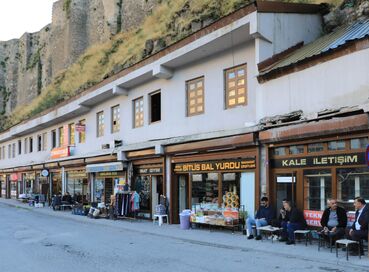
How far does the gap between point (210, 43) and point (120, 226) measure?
8.00m

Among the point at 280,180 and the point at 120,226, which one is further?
the point at 120,226

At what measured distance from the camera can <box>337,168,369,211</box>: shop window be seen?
39.4 ft

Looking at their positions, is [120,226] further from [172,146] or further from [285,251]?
[285,251]

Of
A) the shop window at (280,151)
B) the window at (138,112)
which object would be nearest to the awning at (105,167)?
the window at (138,112)

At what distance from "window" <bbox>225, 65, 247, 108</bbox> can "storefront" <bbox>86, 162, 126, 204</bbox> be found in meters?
8.38

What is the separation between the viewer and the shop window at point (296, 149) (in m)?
13.8

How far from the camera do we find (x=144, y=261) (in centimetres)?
1077

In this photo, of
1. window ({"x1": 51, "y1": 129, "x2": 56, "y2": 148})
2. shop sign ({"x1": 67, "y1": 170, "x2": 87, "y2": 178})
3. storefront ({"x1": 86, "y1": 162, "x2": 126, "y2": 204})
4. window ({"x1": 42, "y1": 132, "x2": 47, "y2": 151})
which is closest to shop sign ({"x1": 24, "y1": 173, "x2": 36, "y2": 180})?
window ({"x1": 42, "y1": 132, "x2": 47, "y2": 151})

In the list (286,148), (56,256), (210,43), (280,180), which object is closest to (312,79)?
(286,148)

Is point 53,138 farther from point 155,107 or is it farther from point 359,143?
point 359,143

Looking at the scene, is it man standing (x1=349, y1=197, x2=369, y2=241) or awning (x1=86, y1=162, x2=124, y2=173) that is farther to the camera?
awning (x1=86, y1=162, x2=124, y2=173)

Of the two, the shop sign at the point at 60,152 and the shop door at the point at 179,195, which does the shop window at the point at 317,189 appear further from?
the shop sign at the point at 60,152

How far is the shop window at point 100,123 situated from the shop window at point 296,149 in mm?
14959

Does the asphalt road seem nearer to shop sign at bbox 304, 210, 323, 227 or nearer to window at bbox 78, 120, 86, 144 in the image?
shop sign at bbox 304, 210, 323, 227
